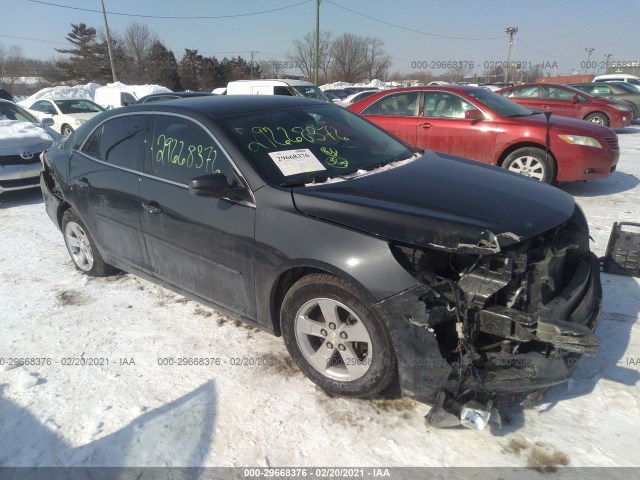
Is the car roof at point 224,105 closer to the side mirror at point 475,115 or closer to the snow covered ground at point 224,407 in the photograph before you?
the snow covered ground at point 224,407

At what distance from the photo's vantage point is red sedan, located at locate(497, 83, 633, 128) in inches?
491

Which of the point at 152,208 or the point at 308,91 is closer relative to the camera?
the point at 152,208

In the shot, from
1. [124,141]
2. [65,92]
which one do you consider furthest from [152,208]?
[65,92]

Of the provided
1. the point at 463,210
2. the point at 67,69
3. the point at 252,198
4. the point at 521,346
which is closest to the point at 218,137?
the point at 252,198

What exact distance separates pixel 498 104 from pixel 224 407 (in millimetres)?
6179

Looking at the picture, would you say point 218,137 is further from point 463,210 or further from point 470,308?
point 470,308

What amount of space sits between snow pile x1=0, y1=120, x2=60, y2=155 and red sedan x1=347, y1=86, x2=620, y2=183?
5.49 m

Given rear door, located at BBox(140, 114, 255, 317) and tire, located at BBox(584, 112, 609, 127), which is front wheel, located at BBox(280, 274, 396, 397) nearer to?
rear door, located at BBox(140, 114, 255, 317)

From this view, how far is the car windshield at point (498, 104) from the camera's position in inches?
265

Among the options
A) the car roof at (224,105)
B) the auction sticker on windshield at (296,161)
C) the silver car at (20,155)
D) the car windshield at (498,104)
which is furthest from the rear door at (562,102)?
the silver car at (20,155)

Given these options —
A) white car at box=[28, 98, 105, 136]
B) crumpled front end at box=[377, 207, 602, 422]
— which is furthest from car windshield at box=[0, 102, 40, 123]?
crumpled front end at box=[377, 207, 602, 422]

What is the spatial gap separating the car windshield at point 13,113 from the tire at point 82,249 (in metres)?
5.61

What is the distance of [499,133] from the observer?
21.3ft

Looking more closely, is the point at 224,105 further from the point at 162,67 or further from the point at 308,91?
the point at 162,67
